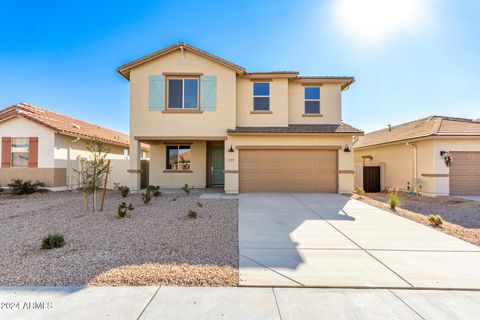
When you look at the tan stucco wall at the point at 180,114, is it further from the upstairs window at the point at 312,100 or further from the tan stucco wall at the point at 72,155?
the tan stucco wall at the point at 72,155

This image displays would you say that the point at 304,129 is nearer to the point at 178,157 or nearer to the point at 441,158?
the point at 441,158

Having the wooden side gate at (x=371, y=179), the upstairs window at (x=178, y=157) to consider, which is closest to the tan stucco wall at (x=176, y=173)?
the upstairs window at (x=178, y=157)

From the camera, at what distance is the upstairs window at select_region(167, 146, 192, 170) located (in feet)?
46.3

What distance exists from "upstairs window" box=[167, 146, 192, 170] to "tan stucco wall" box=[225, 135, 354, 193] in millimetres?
3565

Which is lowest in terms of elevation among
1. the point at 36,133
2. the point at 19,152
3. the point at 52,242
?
the point at 52,242

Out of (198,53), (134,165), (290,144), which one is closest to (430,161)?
(290,144)

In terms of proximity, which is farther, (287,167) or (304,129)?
(287,167)

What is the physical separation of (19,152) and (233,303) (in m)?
15.7

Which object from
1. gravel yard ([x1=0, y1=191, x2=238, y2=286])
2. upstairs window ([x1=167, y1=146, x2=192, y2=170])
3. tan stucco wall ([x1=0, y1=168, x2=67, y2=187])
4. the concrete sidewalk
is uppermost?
upstairs window ([x1=167, y1=146, x2=192, y2=170])

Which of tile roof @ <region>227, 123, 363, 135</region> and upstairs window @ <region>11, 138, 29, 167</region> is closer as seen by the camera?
tile roof @ <region>227, 123, 363, 135</region>

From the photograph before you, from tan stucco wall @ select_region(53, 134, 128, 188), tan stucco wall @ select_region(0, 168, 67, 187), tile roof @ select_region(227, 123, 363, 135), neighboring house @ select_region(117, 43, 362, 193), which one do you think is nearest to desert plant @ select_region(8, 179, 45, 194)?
tan stucco wall @ select_region(0, 168, 67, 187)

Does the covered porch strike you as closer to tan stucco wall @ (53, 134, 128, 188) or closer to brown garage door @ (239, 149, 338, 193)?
tan stucco wall @ (53, 134, 128, 188)

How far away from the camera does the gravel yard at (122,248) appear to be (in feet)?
11.2

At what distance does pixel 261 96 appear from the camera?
1241 centimetres
